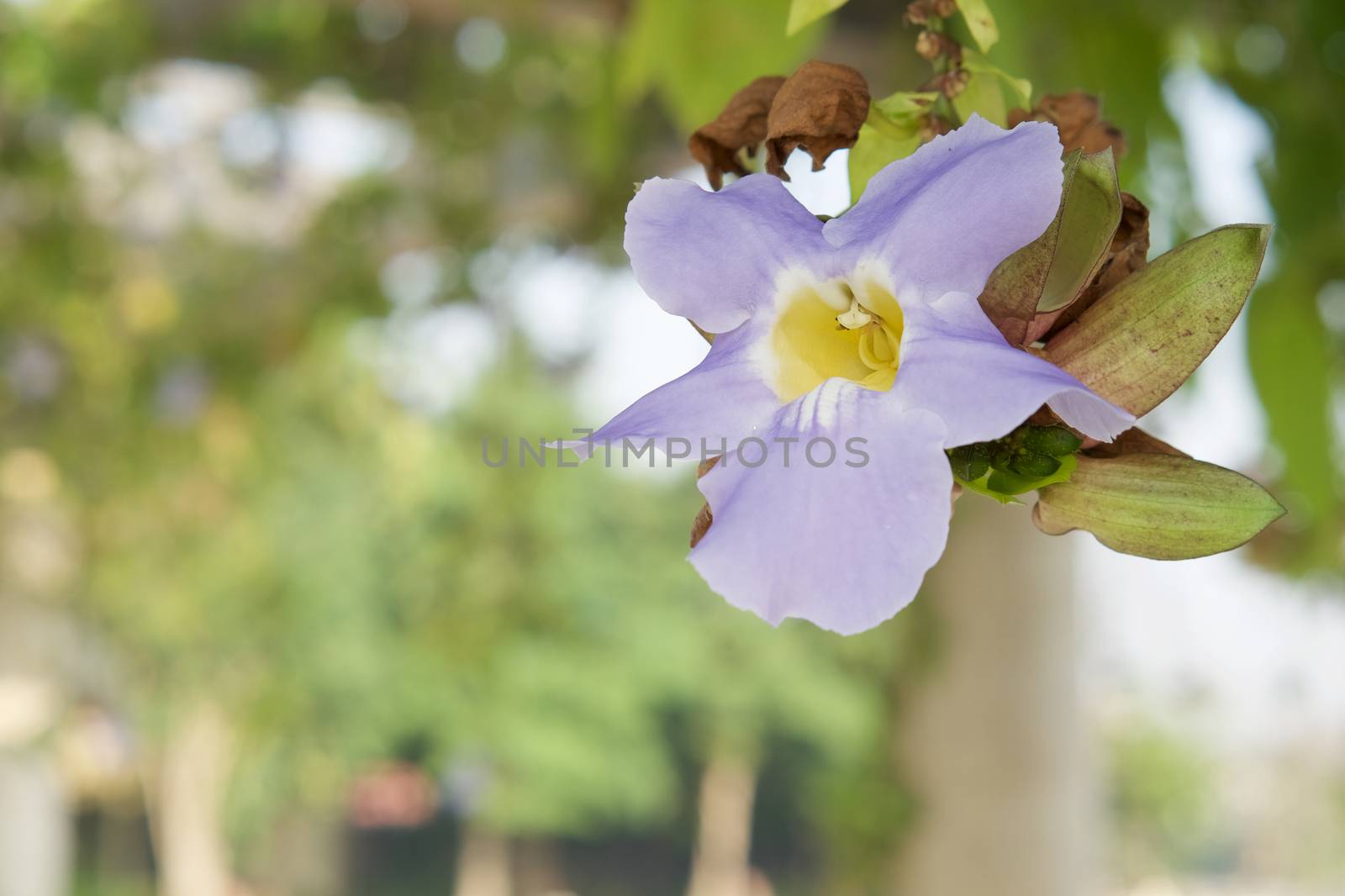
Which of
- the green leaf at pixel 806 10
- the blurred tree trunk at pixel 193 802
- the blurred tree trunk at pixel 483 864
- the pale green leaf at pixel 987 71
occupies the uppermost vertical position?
the green leaf at pixel 806 10

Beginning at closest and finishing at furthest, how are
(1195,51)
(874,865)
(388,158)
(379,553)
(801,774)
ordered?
(1195,51) → (874,865) → (388,158) → (379,553) → (801,774)

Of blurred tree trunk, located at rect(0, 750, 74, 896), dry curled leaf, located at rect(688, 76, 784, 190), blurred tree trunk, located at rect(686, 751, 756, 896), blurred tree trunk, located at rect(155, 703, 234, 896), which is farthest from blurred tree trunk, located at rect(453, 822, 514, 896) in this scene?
dry curled leaf, located at rect(688, 76, 784, 190)

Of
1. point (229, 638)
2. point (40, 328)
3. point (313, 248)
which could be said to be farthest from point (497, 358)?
point (229, 638)

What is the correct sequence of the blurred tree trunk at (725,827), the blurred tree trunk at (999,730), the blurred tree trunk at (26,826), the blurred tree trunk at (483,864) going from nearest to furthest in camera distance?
Result: the blurred tree trunk at (999,730)
the blurred tree trunk at (26,826)
the blurred tree trunk at (483,864)
the blurred tree trunk at (725,827)

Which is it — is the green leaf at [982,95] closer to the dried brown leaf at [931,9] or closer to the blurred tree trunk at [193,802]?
the dried brown leaf at [931,9]

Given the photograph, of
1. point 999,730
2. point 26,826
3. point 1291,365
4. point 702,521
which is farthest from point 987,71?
point 26,826

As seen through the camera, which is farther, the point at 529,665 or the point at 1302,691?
the point at 529,665

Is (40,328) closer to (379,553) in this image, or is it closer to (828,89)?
(828,89)

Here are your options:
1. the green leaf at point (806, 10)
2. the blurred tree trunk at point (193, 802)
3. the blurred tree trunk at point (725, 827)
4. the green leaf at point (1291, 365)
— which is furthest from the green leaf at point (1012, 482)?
the blurred tree trunk at point (725, 827)
